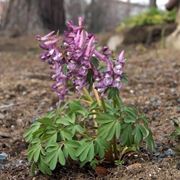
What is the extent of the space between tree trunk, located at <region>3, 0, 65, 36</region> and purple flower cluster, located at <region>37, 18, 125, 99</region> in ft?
22.5

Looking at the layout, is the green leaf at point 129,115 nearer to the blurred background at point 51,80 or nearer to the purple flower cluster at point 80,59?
the purple flower cluster at point 80,59

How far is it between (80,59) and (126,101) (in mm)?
1804

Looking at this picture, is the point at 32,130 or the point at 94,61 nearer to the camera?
the point at 94,61

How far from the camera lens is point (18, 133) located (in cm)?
315

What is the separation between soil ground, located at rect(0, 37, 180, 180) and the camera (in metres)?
2.37

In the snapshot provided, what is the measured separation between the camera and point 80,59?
7.03 ft

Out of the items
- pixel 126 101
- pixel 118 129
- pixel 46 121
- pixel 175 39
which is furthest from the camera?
pixel 175 39

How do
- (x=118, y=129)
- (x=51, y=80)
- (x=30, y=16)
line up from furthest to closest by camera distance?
1. (x=30, y=16)
2. (x=51, y=80)
3. (x=118, y=129)

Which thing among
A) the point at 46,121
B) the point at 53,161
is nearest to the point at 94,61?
the point at 46,121

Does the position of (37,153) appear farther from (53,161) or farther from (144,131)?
(144,131)

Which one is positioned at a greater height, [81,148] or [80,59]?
[80,59]

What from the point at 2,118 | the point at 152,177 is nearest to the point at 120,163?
the point at 152,177

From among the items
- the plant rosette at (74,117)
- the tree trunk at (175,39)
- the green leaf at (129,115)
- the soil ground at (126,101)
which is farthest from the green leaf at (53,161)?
the tree trunk at (175,39)

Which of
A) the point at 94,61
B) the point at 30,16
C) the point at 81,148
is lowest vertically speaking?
the point at 81,148
